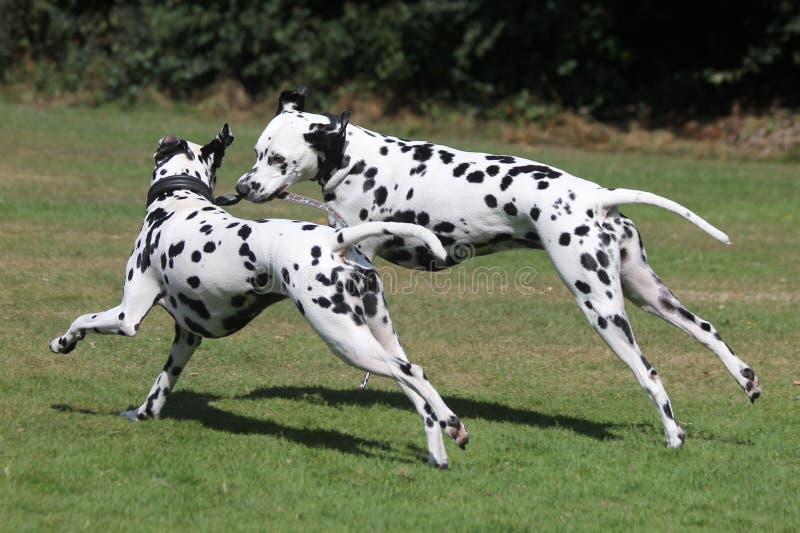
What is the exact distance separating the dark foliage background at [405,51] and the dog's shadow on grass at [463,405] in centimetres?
1911

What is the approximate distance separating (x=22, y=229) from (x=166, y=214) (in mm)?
7842

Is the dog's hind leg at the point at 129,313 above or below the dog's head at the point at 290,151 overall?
below

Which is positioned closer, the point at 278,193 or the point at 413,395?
the point at 413,395

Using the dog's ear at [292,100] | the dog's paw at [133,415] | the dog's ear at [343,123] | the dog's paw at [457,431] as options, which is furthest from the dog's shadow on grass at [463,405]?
the dog's ear at [292,100]

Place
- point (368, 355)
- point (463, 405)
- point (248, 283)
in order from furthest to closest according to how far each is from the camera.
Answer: point (463, 405), point (248, 283), point (368, 355)

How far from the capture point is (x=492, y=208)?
8.44 m

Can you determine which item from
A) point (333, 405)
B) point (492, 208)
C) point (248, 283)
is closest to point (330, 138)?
point (492, 208)

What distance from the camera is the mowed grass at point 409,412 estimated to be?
6.69m

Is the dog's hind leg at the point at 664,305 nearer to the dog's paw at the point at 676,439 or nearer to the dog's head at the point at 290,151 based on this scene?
the dog's paw at the point at 676,439

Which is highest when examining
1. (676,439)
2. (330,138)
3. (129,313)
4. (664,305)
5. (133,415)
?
(330,138)

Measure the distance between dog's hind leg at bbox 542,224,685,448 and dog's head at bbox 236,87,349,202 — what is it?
1.69 meters

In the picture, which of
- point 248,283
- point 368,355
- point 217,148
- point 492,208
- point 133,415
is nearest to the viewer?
point 368,355

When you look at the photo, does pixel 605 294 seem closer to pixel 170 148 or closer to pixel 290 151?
pixel 290 151

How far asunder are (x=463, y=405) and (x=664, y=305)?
167cm
